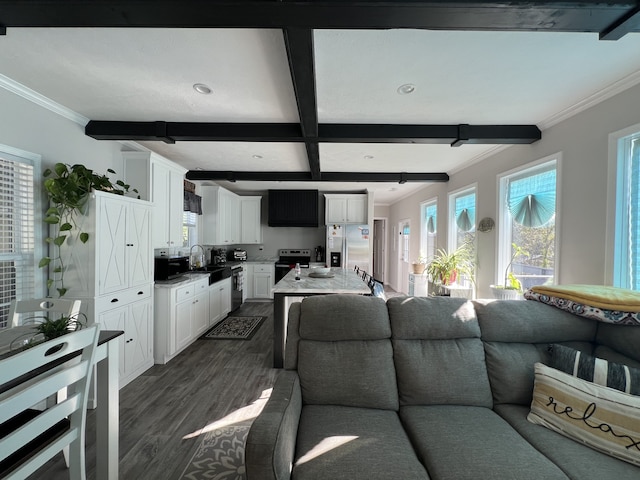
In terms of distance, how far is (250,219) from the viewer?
625 centimetres

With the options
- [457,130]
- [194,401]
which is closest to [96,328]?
[194,401]

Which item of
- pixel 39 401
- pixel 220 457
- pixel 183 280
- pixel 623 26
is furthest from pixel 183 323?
pixel 623 26

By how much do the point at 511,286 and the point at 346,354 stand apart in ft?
7.65

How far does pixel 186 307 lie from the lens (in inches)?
130

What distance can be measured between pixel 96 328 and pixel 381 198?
6.78 m

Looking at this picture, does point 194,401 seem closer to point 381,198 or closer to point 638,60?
point 638,60

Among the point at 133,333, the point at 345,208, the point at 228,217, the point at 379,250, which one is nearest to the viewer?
the point at 133,333

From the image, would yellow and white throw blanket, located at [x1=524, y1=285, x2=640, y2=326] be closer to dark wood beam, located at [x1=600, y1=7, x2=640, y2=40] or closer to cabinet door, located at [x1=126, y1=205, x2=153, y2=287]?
dark wood beam, located at [x1=600, y1=7, x2=640, y2=40]

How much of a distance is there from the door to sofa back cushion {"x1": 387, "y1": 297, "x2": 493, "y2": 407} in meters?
6.64

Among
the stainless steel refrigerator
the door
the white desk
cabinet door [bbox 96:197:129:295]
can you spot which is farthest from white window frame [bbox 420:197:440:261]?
the white desk

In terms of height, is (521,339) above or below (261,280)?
above

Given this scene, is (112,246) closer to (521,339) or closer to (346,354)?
(346,354)

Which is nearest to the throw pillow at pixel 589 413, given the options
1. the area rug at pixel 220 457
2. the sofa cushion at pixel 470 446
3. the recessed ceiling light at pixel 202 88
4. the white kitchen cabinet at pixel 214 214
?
the sofa cushion at pixel 470 446

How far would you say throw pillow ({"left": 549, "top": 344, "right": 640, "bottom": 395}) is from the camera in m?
1.23
